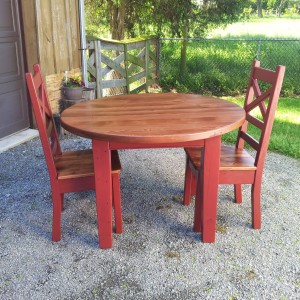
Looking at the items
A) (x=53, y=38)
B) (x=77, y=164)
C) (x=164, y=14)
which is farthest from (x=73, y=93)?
(x=164, y=14)

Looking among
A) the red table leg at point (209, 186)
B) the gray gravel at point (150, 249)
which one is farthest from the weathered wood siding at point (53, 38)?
the red table leg at point (209, 186)

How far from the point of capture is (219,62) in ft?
25.4

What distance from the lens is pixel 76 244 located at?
2305 millimetres

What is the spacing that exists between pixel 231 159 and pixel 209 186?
346mm

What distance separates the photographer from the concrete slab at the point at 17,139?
399 cm

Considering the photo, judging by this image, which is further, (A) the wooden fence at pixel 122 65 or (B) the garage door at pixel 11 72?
(A) the wooden fence at pixel 122 65

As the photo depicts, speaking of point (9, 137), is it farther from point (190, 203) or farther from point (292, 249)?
point (292, 249)

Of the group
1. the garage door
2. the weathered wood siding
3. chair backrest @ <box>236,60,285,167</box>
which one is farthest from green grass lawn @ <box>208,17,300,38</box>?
chair backrest @ <box>236,60,285,167</box>

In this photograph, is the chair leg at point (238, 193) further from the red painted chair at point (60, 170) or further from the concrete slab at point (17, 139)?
the concrete slab at point (17, 139)

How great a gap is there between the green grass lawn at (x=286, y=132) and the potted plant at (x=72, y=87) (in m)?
1.99

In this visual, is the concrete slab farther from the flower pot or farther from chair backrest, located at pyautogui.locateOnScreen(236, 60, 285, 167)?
chair backrest, located at pyautogui.locateOnScreen(236, 60, 285, 167)

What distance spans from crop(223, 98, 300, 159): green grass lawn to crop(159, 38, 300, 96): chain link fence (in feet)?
4.81

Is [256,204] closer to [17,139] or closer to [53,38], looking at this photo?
[17,139]

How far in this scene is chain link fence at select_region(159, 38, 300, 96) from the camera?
7.41 meters
